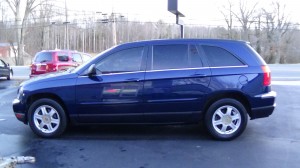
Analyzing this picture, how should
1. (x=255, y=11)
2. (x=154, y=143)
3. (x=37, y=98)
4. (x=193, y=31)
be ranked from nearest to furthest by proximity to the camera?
(x=154, y=143), (x=37, y=98), (x=193, y=31), (x=255, y=11)

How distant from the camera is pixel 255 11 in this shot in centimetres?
6141

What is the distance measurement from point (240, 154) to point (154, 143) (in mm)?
1385

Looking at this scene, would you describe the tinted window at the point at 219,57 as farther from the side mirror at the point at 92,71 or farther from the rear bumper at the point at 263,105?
the side mirror at the point at 92,71

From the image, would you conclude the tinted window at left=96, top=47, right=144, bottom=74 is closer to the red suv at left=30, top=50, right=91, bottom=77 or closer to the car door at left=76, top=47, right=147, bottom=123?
the car door at left=76, top=47, right=147, bottom=123

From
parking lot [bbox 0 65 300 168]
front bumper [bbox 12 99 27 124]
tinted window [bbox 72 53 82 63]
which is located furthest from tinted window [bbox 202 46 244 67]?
tinted window [bbox 72 53 82 63]

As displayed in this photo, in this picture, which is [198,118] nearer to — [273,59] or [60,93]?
[60,93]

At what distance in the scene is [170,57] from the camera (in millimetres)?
5980

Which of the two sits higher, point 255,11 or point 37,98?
point 255,11

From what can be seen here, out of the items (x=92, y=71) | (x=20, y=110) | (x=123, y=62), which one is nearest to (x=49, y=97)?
(x=20, y=110)

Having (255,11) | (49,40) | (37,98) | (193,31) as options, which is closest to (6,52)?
(49,40)

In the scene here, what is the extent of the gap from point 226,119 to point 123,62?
197 cm

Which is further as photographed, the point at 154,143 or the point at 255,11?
the point at 255,11

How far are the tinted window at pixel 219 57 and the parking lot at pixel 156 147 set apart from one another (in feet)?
4.19

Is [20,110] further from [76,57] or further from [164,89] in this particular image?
[76,57]
